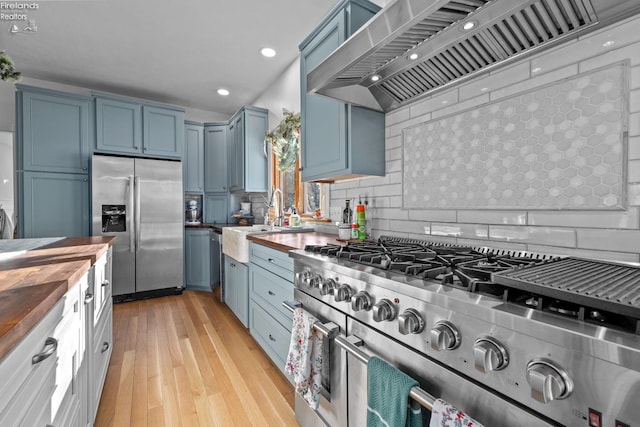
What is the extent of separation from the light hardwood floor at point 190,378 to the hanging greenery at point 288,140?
68.7 inches

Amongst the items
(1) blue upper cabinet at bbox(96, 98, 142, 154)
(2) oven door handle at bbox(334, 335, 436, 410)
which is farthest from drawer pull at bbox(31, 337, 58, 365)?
(1) blue upper cabinet at bbox(96, 98, 142, 154)

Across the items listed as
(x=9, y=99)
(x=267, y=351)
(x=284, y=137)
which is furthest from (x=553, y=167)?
(x=9, y=99)

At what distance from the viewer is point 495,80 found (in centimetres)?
133

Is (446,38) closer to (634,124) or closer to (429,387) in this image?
(634,124)

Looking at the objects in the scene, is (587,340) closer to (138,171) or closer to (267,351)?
(267,351)

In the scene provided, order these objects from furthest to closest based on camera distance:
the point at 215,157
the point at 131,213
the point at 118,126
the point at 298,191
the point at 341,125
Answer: the point at 215,157 → the point at 118,126 → the point at 131,213 → the point at 298,191 → the point at 341,125

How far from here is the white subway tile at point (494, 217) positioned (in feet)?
4.12

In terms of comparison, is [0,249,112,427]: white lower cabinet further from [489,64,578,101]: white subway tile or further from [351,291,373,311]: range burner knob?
[489,64,578,101]: white subway tile

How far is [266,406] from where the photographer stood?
66.2 inches

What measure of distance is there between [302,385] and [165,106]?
3.95 meters

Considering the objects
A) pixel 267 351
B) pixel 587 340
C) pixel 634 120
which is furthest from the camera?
pixel 267 351

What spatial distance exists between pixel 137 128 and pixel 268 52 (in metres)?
1.96

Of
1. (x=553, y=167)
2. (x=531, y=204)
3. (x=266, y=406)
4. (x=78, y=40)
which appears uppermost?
(x=78, y=40)

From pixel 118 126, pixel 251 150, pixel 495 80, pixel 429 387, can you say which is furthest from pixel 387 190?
pixel 118 126
